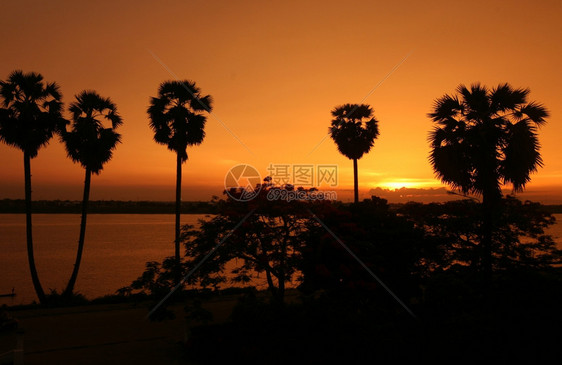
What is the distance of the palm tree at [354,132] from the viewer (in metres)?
35.1

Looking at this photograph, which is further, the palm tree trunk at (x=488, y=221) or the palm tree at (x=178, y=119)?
the palm tree at (x=178, y=119)

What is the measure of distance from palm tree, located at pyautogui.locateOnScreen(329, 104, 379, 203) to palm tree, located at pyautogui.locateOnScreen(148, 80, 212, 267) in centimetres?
1555

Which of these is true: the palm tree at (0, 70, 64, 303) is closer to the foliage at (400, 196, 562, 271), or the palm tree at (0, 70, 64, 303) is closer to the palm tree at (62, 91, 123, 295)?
the palm tree at (62, 91, 123, 295)

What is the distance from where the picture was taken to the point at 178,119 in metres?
22.3

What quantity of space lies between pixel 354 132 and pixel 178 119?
17.5 metres

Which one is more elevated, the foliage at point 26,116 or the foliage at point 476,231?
the foliage at point 26,116

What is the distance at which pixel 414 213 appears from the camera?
56.5ft

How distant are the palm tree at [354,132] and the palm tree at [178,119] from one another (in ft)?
51.0

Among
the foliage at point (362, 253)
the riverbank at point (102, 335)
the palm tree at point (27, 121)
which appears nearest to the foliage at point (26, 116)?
the palm tree at point (27, 121)

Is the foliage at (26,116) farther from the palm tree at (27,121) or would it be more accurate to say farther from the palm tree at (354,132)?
the palm tree at (354,132)

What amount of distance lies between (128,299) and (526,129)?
18.4 meters

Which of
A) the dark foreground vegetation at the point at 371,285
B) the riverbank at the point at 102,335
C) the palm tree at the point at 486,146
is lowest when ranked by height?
the riverbank at the point at 102,335

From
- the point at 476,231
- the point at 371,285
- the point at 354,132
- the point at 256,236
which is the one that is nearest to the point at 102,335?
the point at 256,236

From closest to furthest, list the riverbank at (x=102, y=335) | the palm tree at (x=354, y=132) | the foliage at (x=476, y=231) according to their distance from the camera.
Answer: the riverbank at (x=102, y=335) → the foliage at (x=476, y=231) → the palm tree at (x=354, y=132)
